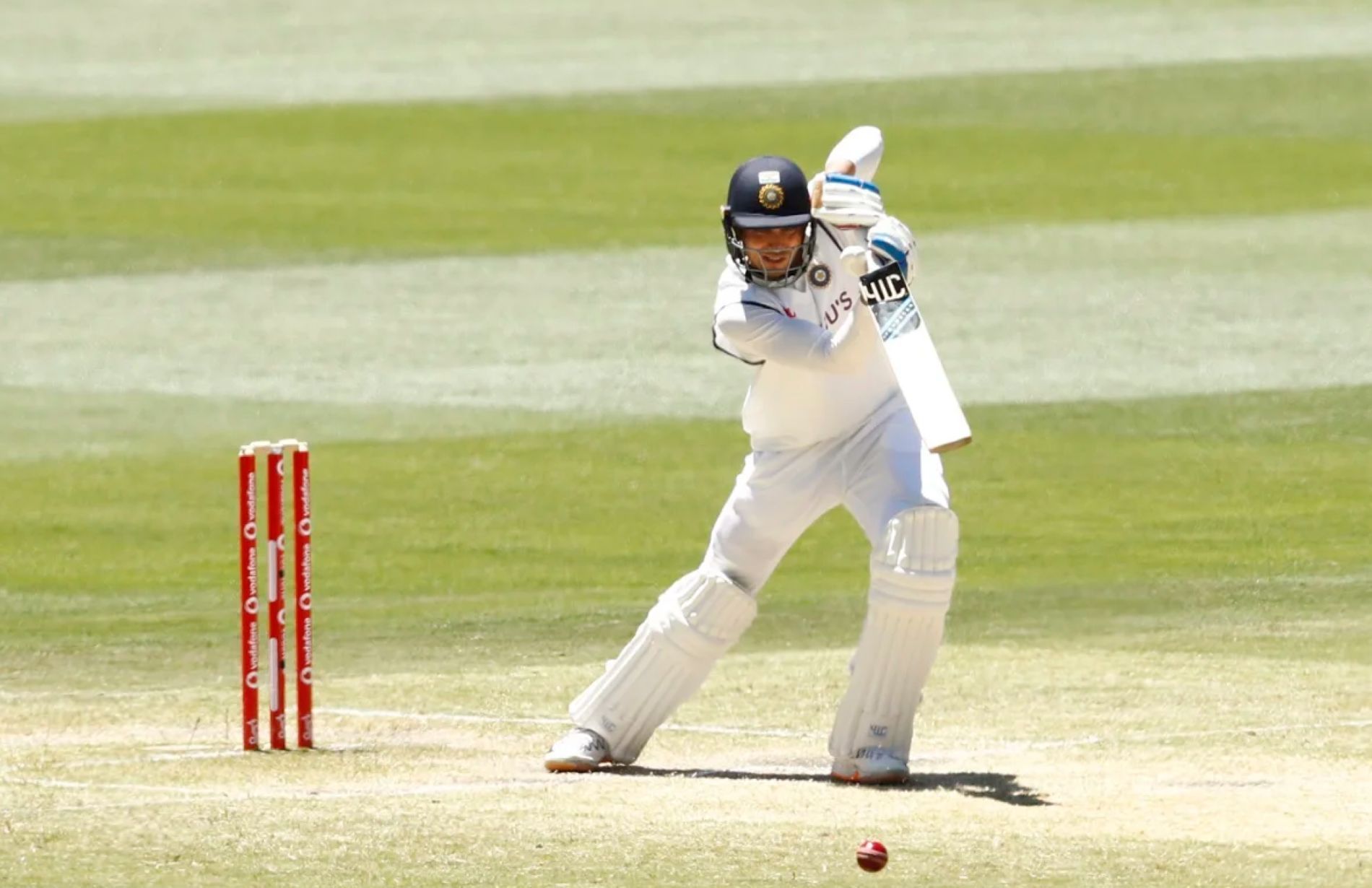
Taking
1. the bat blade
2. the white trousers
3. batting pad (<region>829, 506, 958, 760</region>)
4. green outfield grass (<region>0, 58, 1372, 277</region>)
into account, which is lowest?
batting pad (<region>829, 506, 958, 760</region>)

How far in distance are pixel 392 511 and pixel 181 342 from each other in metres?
4.57

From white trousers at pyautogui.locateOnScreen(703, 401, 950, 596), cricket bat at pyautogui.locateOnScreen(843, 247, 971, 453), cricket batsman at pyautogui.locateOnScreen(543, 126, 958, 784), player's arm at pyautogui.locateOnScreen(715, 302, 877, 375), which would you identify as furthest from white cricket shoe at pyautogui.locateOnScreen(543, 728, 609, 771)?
cricket bat at pyautogui.locateOnScreen(843, 247, 971, 453)

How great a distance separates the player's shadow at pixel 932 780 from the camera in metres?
8.27

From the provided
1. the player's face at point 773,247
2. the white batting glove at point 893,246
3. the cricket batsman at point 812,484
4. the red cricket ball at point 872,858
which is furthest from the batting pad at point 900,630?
the red cricket ball at point 872,858

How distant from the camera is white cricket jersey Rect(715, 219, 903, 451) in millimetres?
8617

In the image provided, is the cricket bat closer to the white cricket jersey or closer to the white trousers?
the white cricket jersey

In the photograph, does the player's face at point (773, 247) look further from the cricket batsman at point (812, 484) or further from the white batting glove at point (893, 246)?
the white batting glove at point (893, 246)

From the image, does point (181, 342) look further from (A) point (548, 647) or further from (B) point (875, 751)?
(B) point (875, 751)

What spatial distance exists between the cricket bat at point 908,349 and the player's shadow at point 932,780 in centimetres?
101

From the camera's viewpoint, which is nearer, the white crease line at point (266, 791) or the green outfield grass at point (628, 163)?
the white crease line at point (266, 791)

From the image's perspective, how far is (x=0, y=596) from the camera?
42.6ft

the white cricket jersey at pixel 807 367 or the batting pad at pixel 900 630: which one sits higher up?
the white cricket jersey at pixel 807 367

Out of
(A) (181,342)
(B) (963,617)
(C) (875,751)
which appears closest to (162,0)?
(A) (181,342)

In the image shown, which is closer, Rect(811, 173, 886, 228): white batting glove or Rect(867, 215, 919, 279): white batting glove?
Rect(867, 215, 919, 279): white batting glove
